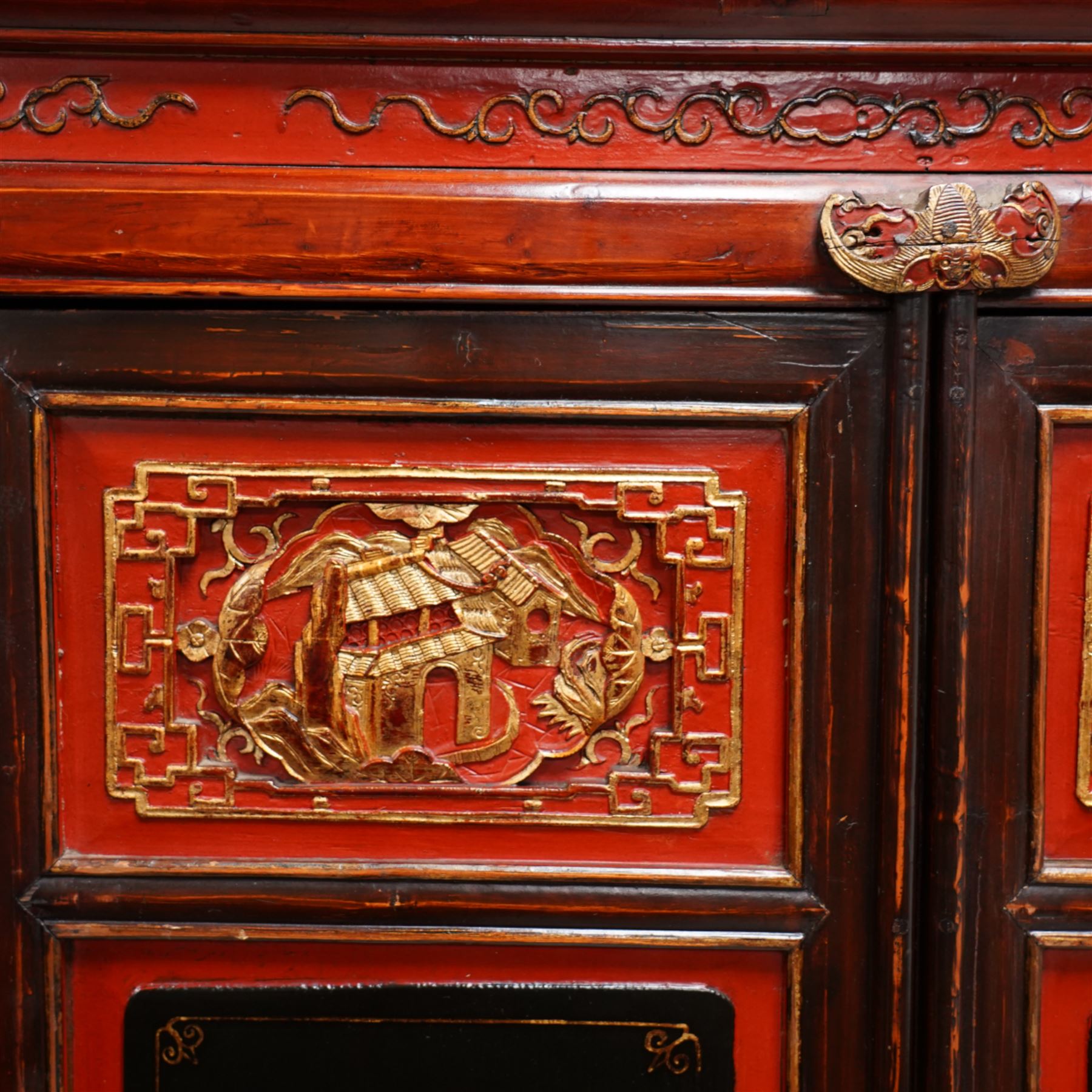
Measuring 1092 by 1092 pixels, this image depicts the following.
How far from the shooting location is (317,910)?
2.97 feet

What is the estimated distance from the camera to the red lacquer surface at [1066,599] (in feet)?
2.90

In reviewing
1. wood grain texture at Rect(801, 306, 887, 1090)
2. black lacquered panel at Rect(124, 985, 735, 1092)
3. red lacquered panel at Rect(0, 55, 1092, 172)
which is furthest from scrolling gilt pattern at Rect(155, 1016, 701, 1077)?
red lacquered panel at Rect(0, 55, 1092, 172)

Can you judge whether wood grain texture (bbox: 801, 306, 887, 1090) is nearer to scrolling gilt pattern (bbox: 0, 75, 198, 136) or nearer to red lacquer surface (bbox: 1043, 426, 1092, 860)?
red lacquer surface (bbox: 1043, 426, 1092, 860)

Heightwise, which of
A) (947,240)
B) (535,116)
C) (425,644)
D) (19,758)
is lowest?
(19,758)

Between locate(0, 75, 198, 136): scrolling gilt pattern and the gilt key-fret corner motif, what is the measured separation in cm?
30

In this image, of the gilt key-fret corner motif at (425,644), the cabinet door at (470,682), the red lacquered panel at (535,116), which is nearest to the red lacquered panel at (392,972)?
the cabinet door at (470,682)

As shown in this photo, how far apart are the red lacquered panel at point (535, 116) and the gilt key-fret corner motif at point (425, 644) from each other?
0.91 ft

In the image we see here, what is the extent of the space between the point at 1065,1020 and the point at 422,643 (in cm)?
68

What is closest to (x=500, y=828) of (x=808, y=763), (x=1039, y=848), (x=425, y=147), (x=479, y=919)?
(x=479, y=919)

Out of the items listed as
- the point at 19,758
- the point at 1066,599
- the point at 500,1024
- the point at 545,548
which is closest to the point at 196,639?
the point at 19,758

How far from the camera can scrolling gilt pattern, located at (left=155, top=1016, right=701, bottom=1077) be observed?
0.91 metres

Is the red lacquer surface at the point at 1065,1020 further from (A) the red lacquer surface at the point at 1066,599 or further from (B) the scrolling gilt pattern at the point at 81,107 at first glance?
(B) the scrolling gilt pattern at the point at 81,107

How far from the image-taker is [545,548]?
2.95 ft

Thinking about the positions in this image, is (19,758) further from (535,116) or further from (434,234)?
(535,116)
